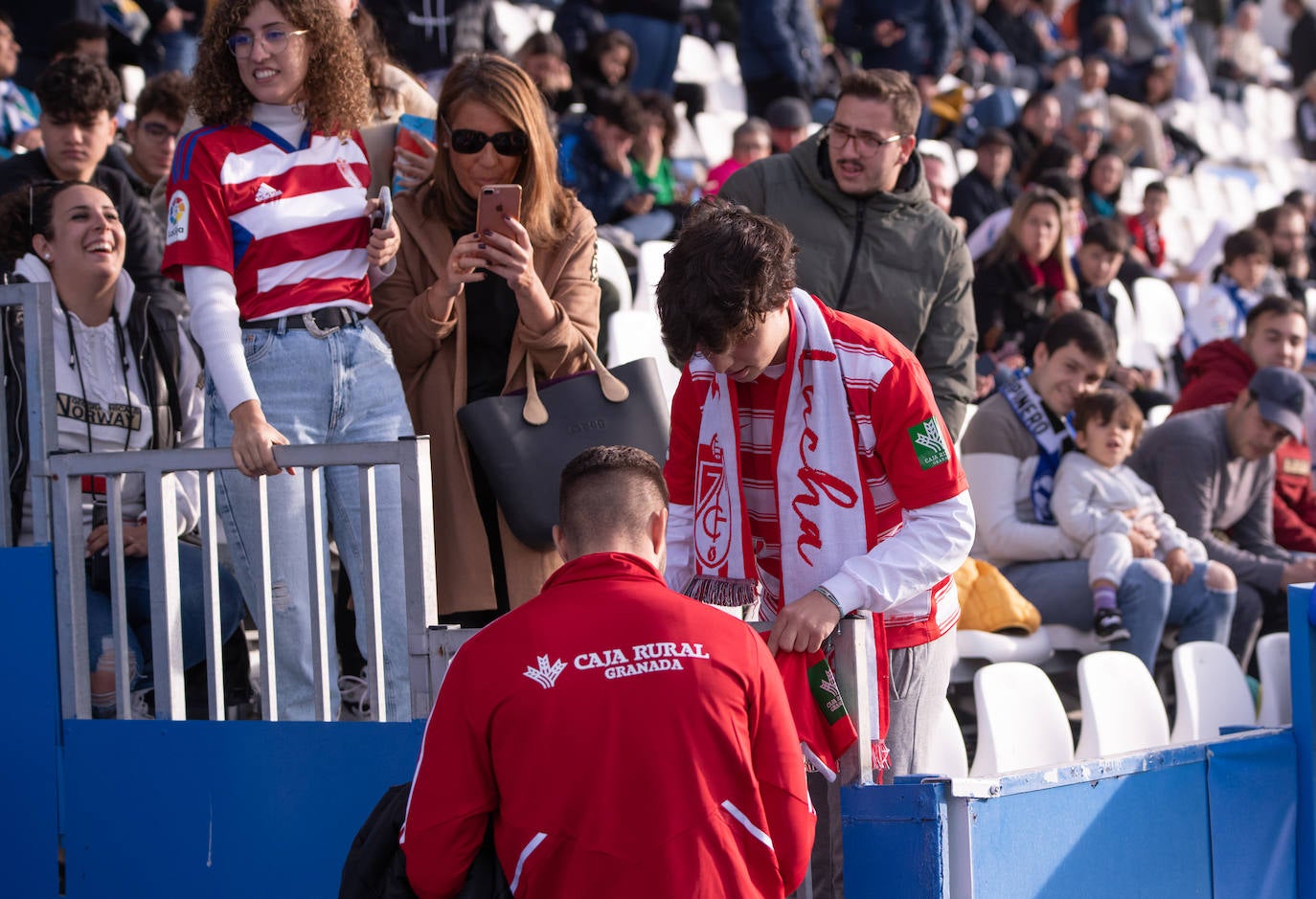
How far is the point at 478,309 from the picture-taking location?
3.49 m

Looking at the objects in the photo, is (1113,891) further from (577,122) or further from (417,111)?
(577,122)

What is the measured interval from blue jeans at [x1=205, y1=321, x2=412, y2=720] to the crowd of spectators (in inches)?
1.0

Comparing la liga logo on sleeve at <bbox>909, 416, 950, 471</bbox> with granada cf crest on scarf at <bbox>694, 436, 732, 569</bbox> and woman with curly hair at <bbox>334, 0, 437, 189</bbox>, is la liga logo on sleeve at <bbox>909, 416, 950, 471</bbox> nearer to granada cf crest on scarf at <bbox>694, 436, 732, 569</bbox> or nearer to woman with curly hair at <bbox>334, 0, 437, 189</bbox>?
granada cf crest on scarf at <bbox>694, 436, 732, 569</bbox>

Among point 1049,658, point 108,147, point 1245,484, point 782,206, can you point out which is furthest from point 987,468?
point 108,147

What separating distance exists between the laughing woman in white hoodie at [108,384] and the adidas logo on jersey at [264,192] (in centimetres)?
75

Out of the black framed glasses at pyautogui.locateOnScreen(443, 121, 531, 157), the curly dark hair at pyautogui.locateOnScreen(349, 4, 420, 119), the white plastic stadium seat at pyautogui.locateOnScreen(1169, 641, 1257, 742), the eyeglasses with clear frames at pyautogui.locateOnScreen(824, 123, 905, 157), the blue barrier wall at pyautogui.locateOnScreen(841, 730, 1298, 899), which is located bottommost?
the blue barrier wall at pyautogui.locateOnScreen(841, 730, 1298, 899)

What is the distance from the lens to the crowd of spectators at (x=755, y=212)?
3.31 metres

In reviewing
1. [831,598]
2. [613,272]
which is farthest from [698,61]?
[831,598]

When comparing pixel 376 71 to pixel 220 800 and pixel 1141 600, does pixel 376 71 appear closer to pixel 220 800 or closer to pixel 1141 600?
pixel 220 800

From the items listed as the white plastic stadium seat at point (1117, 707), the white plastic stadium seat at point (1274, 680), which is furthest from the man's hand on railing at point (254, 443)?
the white plastic stadium seat at point (1274, 680)

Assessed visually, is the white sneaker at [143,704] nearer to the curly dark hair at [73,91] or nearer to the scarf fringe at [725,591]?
the scarf fringe at [725,591]

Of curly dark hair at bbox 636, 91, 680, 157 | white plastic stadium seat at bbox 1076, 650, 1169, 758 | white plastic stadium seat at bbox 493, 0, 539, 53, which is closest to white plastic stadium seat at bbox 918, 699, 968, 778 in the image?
white plastic stadium seat at bbox 1076, 650, 1169, 758

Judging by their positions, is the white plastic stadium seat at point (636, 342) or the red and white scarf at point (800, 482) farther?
the white plastic stadium seat at point (636, 342)

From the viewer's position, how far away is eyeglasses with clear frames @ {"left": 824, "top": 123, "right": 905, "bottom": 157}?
3.96m
